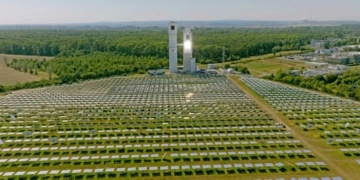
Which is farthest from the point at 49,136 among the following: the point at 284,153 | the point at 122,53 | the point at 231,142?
the point at 122,53

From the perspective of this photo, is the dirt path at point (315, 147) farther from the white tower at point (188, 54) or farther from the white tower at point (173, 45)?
the white tower at point (173, 45)

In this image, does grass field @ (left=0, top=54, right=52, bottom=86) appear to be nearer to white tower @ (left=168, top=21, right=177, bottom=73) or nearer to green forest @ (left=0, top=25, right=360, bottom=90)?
green forest @ (left=0, top=25, right=360, bottom=90)

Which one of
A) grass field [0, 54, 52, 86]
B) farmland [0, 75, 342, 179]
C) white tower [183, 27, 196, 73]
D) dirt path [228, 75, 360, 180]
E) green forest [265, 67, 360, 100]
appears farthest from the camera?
white tower [183, 27, 196, 73]

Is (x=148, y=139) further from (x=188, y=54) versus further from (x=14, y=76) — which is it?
(x=14, y=76)

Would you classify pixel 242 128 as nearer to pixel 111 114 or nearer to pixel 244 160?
pixel 244 160

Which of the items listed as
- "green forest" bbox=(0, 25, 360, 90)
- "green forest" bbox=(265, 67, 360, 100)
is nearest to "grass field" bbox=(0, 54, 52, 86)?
"green forest" bbox=(0, 25, 360, 90)

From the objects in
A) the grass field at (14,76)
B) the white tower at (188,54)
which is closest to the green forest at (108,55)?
the grass field at (14,76)
